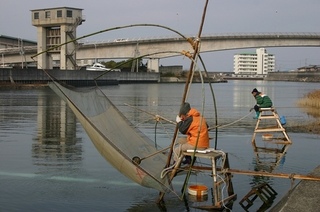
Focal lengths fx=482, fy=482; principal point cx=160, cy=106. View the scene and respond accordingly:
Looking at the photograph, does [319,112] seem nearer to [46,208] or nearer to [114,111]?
[114,111]

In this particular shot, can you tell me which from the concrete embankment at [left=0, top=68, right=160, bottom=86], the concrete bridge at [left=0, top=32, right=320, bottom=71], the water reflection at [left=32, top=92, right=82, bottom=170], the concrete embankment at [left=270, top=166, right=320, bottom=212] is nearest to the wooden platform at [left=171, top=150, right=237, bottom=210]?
the concrete embankment at [left=270, top=166, right=320, bottom=212]

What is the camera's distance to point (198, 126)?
8258mm

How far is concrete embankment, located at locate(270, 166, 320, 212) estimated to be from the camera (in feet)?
21.2

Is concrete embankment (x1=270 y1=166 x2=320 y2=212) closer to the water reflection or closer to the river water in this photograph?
the river water

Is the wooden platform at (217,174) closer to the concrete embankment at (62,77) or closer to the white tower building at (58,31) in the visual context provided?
the concrete embankment at (62,77)

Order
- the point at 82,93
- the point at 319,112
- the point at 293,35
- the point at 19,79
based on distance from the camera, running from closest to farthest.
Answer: the point at 82,93 → the point at 319,112 → the point at 19,79 → the point at 293,35

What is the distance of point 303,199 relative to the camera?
670 cm

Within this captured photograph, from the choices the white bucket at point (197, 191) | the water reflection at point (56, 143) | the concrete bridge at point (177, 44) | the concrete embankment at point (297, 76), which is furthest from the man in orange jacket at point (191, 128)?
the concrete embankment at point (297, 76)

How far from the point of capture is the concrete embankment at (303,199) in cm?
646

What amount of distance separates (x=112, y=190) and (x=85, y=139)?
6.98 meters

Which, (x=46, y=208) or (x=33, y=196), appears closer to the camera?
(x=46, y=208)

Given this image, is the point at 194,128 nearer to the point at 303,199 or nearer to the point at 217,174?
the point at 217,174

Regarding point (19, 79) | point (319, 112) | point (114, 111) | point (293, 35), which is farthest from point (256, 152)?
point (293, 35)

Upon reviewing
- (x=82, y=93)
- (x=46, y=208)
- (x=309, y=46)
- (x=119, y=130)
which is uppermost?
(x=309, y=46)
